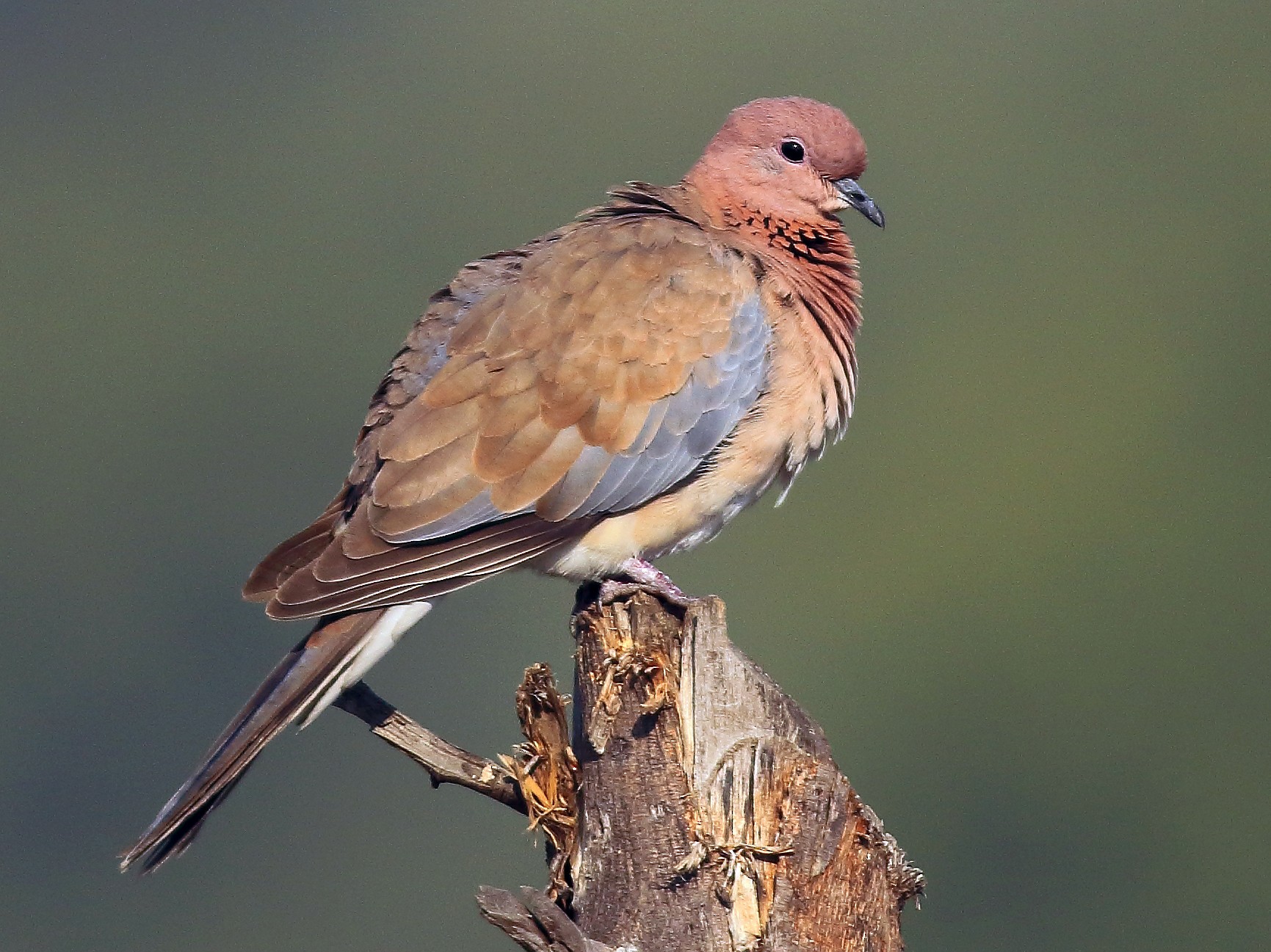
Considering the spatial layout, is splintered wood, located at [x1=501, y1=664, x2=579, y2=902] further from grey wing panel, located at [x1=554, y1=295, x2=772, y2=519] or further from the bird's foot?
grey wing panel, located at [x1=554, y1=295, x2=772, y2=519]

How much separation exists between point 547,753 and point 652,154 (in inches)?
1922

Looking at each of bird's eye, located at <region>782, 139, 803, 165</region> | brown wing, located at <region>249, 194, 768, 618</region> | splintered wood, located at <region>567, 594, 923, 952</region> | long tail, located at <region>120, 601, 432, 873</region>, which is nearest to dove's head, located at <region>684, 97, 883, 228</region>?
bird's eye, located at <region>782, 139, 803, 165</region>

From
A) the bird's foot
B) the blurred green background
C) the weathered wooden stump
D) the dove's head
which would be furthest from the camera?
the blurred green background

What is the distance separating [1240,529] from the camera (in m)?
38.3

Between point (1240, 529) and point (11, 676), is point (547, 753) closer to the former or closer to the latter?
point (1240, 529)

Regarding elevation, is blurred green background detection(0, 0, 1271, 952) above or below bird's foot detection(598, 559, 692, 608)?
below

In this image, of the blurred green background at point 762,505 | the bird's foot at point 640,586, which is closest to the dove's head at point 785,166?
the bird's foot at point 640,586

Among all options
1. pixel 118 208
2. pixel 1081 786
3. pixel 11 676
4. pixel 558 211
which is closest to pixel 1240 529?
pixel 1081 786

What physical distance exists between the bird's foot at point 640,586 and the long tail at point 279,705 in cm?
71

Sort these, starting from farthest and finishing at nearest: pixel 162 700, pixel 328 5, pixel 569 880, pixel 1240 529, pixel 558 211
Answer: pixel 328 5 → pixel 558 211 → pixel 1240 529 → pixel 162 700 → pixel 569 880

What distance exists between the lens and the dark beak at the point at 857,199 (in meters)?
7.27

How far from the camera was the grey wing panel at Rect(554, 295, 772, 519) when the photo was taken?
20.7ft

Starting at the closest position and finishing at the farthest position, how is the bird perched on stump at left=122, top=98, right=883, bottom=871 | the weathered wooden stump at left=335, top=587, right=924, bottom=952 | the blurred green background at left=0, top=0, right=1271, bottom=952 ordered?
the weathered wooden stump at left=335, top=587, right=924, bottom=952 < the bird perched on stump at left=122, top=98, right=883, bottom=871 < the blurred green background at left=0, top=0, right=1271, bottom=952

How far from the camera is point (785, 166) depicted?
7215 mm
